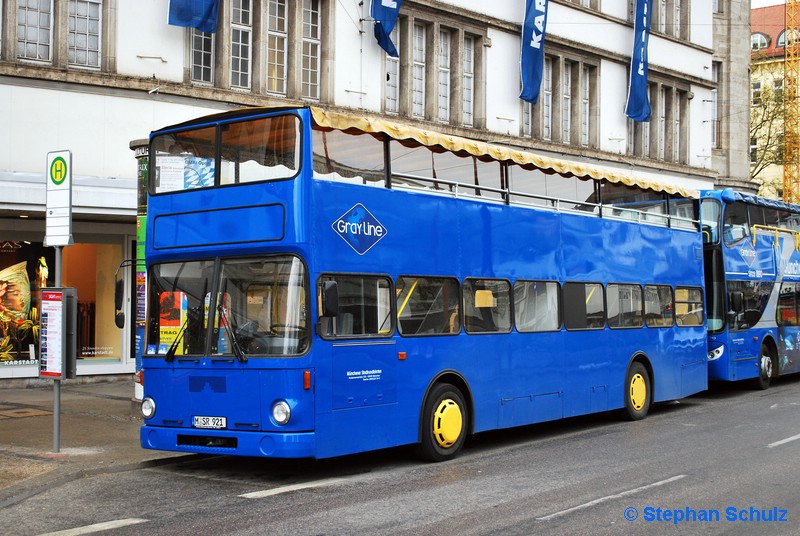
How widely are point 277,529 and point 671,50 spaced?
32460 mm

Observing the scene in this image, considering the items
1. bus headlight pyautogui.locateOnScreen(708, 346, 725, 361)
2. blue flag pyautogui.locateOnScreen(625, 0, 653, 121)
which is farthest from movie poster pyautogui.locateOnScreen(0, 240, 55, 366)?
blue flag pyautogui.locateOnScreen(625, 0, 653, 121)

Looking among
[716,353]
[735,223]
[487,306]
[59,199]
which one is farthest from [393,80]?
[59,199]

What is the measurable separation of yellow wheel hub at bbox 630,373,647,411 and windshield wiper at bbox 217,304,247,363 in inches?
320

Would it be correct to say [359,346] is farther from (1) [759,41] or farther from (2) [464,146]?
(1) [759,41]

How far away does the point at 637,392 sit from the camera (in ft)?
54.7

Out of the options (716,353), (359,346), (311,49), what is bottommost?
(716,353)

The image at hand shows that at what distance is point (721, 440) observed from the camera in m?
13.7

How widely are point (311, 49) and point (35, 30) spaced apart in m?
6.72

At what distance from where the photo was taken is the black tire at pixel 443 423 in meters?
11.8

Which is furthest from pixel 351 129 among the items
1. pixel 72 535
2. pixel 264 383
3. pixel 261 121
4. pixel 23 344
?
pixel 23 344

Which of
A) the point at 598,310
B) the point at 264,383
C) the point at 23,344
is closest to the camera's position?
the point at 264,383

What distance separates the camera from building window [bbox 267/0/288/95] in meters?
23.8

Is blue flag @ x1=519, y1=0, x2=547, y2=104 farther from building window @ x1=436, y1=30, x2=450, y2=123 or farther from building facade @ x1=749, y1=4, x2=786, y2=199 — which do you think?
building facade @ x1=749, y1=4, x2=786, y2=199

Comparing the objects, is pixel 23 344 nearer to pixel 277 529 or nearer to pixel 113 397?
pixel 113 397
